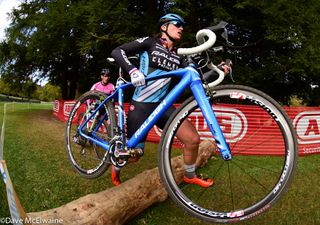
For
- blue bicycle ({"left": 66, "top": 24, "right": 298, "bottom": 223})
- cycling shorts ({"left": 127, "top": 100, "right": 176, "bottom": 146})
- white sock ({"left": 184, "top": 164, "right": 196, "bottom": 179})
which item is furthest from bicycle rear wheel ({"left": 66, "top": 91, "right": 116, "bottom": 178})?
white sock ({"left": 184, "top": 164, "right": 196, "bottom": 179})

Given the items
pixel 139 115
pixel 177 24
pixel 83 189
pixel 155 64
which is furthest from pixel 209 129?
pixel 83 189

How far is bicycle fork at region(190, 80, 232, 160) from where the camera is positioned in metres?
2.99

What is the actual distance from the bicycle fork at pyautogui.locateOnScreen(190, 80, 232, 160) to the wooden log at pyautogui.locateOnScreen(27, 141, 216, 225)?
5.25ft

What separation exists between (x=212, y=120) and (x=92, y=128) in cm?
246

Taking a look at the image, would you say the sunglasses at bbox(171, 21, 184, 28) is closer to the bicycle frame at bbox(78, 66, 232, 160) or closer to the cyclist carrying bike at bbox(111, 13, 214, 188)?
the cyclist carrying bike at bbox(111, 13, 214, 188)

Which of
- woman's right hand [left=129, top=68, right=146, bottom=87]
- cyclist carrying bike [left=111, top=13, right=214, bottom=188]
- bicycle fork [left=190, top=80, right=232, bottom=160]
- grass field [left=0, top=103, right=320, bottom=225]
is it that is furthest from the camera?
grass field [left=0, top=103, right=320, bottom=225]

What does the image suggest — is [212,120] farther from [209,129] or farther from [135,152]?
[135,152]

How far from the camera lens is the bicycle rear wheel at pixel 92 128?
4.58 meters

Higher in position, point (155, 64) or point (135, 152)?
point (155, 64)

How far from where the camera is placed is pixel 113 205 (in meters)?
3.89

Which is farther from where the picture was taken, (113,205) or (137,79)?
(113,205)

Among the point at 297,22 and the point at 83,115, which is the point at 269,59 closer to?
the point at 297,22

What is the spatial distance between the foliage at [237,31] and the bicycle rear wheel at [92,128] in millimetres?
9250

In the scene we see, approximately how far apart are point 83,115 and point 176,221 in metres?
2.26
